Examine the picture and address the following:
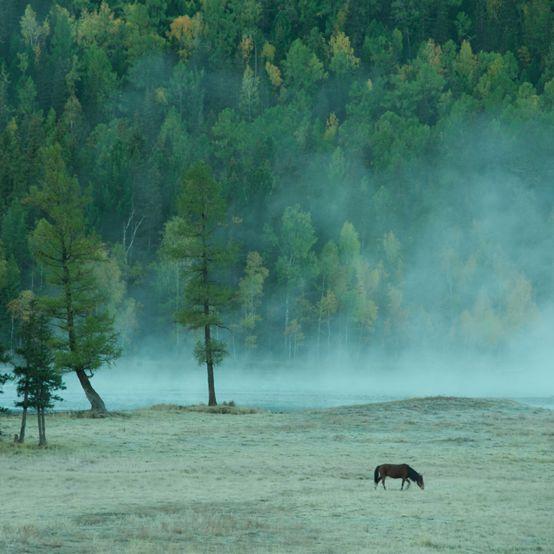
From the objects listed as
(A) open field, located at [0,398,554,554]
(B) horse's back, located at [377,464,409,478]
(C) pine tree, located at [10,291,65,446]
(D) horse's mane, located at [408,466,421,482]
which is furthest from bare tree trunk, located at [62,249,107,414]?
(D) horse's mane, located at [408,466,421,482]

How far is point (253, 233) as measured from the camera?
166625 millimetres

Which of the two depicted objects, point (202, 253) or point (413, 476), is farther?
point (202, 253)

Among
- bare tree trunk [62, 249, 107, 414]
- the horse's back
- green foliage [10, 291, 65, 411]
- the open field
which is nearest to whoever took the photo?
the open field

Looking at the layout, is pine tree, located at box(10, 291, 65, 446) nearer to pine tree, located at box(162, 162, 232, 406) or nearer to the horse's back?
the horse's back

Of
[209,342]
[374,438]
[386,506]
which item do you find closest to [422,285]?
[209,342]

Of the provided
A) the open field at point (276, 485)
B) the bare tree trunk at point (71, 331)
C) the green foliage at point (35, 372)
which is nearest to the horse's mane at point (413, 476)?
the open field at point (276, 485)

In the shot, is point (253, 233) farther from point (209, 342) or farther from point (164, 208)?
point (209, 342)

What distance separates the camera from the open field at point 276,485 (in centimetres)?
3084

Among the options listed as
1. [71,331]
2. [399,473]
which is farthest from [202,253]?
[399,473]

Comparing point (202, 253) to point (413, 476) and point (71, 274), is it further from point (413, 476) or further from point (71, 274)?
point (413, 476)

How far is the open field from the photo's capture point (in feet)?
101

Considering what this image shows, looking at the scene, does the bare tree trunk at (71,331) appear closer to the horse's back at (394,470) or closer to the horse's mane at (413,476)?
the horse's back at (394,470)

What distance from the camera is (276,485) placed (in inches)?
Result: 1612

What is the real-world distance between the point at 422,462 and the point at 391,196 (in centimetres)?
14502
